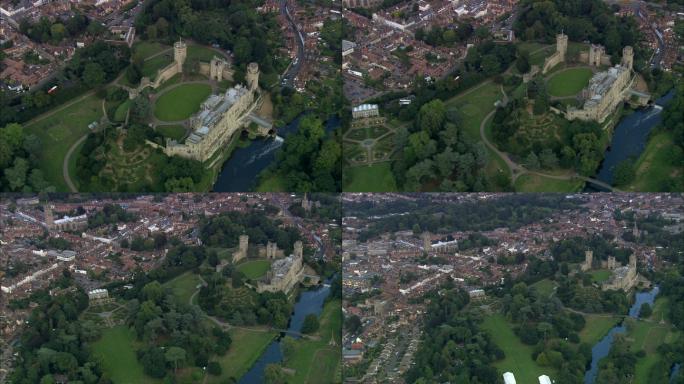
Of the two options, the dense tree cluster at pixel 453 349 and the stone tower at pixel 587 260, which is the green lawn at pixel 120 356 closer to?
the dense tree cluster at pixel 453 349

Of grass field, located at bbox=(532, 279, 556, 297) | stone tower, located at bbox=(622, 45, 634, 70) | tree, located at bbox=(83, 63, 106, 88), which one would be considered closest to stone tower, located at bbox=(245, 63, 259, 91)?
tree, located at bbox=(83, 63, 106, 88)

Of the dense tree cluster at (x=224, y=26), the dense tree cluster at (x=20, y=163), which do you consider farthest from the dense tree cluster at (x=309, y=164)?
the dense tree cluster at (x=20, y=163)

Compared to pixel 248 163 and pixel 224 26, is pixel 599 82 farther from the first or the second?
pixel 224 26

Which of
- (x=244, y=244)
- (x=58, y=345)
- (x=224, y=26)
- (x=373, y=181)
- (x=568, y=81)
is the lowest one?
(x=58, y=345)

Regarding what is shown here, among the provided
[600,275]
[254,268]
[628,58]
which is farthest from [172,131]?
[628,58]

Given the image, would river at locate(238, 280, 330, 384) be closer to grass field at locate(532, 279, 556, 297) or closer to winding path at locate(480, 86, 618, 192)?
grass field at locate(532, 279, 556, 297)

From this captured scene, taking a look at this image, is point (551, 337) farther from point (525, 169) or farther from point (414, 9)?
point (414, 9)

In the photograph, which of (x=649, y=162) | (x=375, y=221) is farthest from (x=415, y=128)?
(x=649, y=162)
